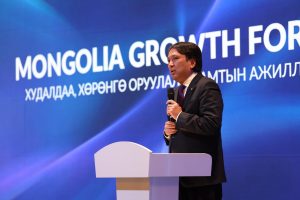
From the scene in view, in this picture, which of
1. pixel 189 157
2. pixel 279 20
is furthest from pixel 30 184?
pixel 189 157

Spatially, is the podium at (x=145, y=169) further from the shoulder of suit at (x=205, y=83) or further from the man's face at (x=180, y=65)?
the man's face at (x=180, y=65)

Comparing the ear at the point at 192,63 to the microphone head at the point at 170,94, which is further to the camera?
the ear at the point at 192,63

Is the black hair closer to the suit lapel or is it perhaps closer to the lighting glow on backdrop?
the suit lapel

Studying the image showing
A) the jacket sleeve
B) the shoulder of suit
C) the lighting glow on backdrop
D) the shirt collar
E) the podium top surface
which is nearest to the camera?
the podium top surface

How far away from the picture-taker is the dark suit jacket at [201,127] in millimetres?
3096

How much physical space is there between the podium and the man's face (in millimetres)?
670

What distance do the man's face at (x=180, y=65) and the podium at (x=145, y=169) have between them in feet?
2.20

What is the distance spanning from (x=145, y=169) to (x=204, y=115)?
0.64m

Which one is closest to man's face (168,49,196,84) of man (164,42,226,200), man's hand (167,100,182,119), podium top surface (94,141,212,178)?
man (164,42,226,200)

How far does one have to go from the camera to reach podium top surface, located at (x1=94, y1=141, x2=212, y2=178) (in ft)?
8.65

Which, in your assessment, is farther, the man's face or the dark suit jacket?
the man's face

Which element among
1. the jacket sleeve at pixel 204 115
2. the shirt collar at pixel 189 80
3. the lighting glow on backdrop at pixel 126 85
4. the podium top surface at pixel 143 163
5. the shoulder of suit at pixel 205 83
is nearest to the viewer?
the podium top surface at pixel 143 163

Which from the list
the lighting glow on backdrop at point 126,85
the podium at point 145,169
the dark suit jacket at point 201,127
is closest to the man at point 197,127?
the dark suit jacket at point 201,127

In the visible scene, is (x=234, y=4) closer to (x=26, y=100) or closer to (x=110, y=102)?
(x=110, y=102)
